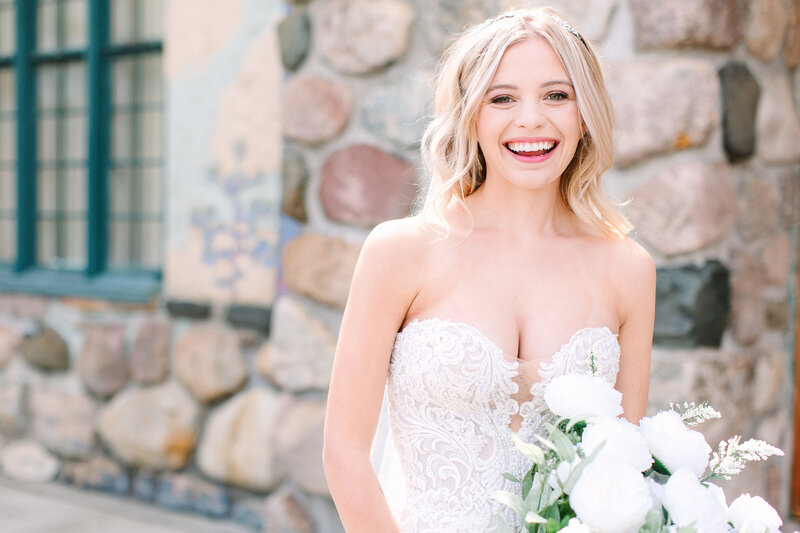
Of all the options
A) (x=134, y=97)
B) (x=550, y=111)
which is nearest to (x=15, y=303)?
(x=134, y=97)

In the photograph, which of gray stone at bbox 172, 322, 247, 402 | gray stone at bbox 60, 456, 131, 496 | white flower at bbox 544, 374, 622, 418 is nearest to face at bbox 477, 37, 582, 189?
white flower at bbox 544, 374, 622, 418

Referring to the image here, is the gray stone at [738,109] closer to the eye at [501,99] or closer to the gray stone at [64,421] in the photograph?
the eye at [501,99]

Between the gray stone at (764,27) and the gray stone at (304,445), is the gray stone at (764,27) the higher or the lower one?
the higher one

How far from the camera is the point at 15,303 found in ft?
17.2

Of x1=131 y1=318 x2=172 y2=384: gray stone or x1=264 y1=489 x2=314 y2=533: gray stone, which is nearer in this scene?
x1=264 y1=489 x2=314 y2=533: gray stone

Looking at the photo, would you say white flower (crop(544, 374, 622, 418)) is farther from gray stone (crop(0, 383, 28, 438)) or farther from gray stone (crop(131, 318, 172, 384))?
gray stone (crop(0, 383, 28, 438))

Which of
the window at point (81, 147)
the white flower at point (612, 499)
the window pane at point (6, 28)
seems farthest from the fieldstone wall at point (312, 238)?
the window pane at point (6, 28)

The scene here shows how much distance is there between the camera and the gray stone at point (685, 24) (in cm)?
264

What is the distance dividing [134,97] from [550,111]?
156 inches

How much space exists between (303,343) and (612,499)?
94.8 inches

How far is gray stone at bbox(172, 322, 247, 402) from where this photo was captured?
4266 millimetres

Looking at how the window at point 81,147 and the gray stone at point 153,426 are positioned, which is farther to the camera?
the window at point 81,147

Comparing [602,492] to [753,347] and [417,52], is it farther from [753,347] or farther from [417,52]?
[417,52]

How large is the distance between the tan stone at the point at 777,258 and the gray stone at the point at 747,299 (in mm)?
52
